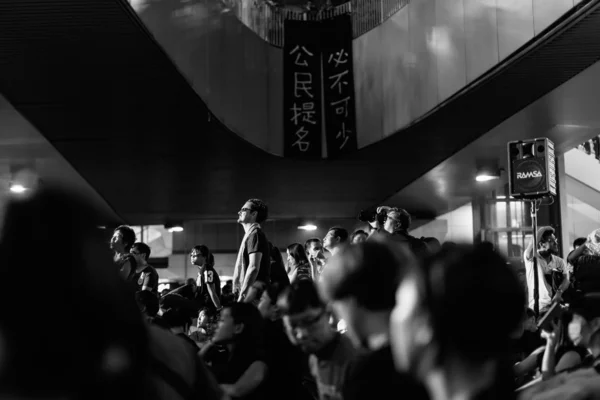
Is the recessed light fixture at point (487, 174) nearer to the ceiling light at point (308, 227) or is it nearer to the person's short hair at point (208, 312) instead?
the ceiling light at point (308, 227)

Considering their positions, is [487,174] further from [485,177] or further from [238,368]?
[238,368]

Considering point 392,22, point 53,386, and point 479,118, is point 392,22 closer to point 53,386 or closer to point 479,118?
point 479,118

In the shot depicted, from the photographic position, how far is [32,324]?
0.98 metres

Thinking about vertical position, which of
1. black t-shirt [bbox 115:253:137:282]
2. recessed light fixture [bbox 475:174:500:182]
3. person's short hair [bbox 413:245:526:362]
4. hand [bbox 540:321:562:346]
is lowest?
hand [bbox 540:321:562:346]

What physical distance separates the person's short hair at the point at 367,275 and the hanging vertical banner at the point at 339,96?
10887mm

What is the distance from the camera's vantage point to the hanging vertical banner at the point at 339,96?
42.4ft

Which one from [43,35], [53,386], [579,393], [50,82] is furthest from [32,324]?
[50,82]

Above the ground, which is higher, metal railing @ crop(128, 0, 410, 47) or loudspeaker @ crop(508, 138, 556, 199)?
metal railing @ crop(128, 0, 410, 47)

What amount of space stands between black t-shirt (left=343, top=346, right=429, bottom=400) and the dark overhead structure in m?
5.19

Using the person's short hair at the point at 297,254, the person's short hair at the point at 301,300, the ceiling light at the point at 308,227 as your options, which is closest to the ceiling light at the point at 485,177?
the ceiling light at the point at 308,227

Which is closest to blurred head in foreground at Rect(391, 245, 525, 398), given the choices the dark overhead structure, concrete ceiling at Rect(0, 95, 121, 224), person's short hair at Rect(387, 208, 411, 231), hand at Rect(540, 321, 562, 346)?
hand at Rect(540, 321, 562, 346)

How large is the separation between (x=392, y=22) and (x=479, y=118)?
8.15 ft

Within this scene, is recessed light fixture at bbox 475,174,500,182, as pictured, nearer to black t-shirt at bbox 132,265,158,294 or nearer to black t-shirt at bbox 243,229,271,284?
black t-shirt at bbox 132,265,158,294

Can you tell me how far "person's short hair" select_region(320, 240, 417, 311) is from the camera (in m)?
1.91
